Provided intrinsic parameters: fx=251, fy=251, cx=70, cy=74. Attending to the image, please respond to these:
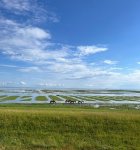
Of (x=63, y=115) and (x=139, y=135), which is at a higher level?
(x=63, y=115)

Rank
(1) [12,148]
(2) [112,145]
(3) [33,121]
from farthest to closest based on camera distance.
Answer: (3) [33,121]
(2) [112,145]
(1) [12,148]

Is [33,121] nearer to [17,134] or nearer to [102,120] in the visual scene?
[17,134]

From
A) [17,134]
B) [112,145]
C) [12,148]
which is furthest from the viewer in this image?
[17,134]

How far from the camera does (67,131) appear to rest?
64.1 feet

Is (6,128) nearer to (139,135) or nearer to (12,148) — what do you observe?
(12,148)

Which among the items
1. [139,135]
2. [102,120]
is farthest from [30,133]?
[139,135]

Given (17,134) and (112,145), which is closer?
(112,145)

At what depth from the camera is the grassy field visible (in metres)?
16.9

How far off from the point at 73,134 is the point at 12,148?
196 inches

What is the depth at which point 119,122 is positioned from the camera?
69.1 feet

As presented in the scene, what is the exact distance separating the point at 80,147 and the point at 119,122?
5.77m

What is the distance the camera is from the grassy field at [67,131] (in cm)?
1689

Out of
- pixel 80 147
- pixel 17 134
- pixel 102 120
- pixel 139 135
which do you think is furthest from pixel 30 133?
pixel 139 135

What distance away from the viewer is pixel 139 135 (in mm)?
19062
